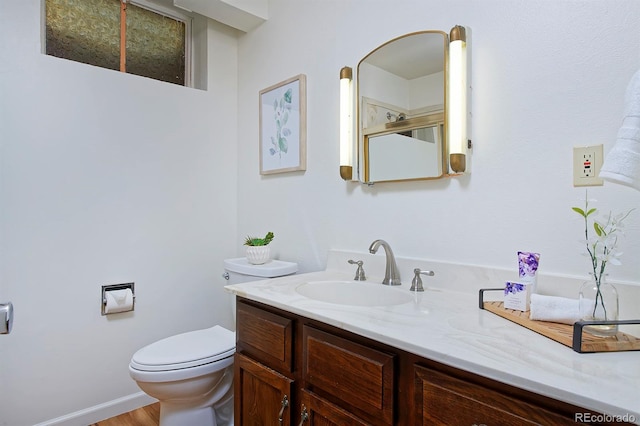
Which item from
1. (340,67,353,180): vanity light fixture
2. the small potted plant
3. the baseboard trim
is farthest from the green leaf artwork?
the baseboard trim

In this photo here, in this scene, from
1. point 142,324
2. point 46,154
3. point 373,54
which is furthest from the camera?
point 142,324

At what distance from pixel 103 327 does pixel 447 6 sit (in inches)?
88.6

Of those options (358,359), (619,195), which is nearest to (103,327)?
(358,359)

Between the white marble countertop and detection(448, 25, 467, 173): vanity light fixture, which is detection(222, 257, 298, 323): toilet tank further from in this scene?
detection(448, 25, 467, 173): vanity light fixture

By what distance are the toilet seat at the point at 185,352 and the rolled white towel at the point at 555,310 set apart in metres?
1.27

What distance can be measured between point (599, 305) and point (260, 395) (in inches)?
41.8

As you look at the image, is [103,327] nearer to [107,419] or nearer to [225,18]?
[107,419]

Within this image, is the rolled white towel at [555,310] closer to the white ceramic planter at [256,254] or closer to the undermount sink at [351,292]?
the undermount sink at [351,292]

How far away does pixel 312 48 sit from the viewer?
6.38ft

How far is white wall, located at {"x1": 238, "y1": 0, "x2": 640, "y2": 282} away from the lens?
40.6 inches

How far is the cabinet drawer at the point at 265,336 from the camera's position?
3.87 ft

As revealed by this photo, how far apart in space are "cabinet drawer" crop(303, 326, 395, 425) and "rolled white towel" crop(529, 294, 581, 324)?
1.28 feet

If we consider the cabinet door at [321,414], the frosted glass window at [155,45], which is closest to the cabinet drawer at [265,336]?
the cabinet door at [321,414]

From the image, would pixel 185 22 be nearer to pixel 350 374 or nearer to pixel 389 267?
pixel 389 267
